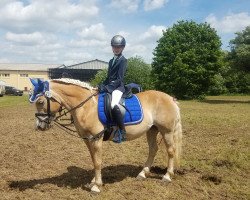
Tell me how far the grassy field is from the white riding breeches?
1725mm

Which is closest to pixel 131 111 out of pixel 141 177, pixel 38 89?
pixel 141 177

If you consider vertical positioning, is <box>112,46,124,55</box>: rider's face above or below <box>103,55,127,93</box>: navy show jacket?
above

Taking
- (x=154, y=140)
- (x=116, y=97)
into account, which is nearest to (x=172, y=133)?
(x=154, y=140)

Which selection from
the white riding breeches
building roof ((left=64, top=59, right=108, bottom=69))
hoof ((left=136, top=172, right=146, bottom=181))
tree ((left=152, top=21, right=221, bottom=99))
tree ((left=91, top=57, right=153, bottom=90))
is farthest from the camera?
building roof ((left=64, top=59, right=108, bottom=69))

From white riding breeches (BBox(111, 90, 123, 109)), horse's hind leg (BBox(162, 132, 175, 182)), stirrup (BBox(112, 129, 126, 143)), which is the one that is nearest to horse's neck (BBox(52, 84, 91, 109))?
white riding breeches (BBox(111, 90, 123, 109))

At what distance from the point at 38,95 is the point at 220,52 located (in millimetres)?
41908

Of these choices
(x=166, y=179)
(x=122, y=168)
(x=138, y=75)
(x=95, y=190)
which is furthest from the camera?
(x=138, y=75)

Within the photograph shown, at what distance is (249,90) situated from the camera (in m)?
62.9

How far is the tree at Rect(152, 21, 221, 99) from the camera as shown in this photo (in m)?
44.5

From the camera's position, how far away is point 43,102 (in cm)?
673

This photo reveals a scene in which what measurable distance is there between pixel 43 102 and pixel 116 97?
4.63 feet

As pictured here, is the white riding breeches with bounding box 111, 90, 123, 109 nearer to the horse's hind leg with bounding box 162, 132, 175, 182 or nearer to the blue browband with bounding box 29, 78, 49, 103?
the blue browband with bounding box 29, 78, 49, 103

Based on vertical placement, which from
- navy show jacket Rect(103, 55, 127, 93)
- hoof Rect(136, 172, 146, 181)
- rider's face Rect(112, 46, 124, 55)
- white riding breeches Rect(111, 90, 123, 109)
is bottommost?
hoof Rect(136, 172, 146, 181)

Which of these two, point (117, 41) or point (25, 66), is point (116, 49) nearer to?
point (117, 41)
